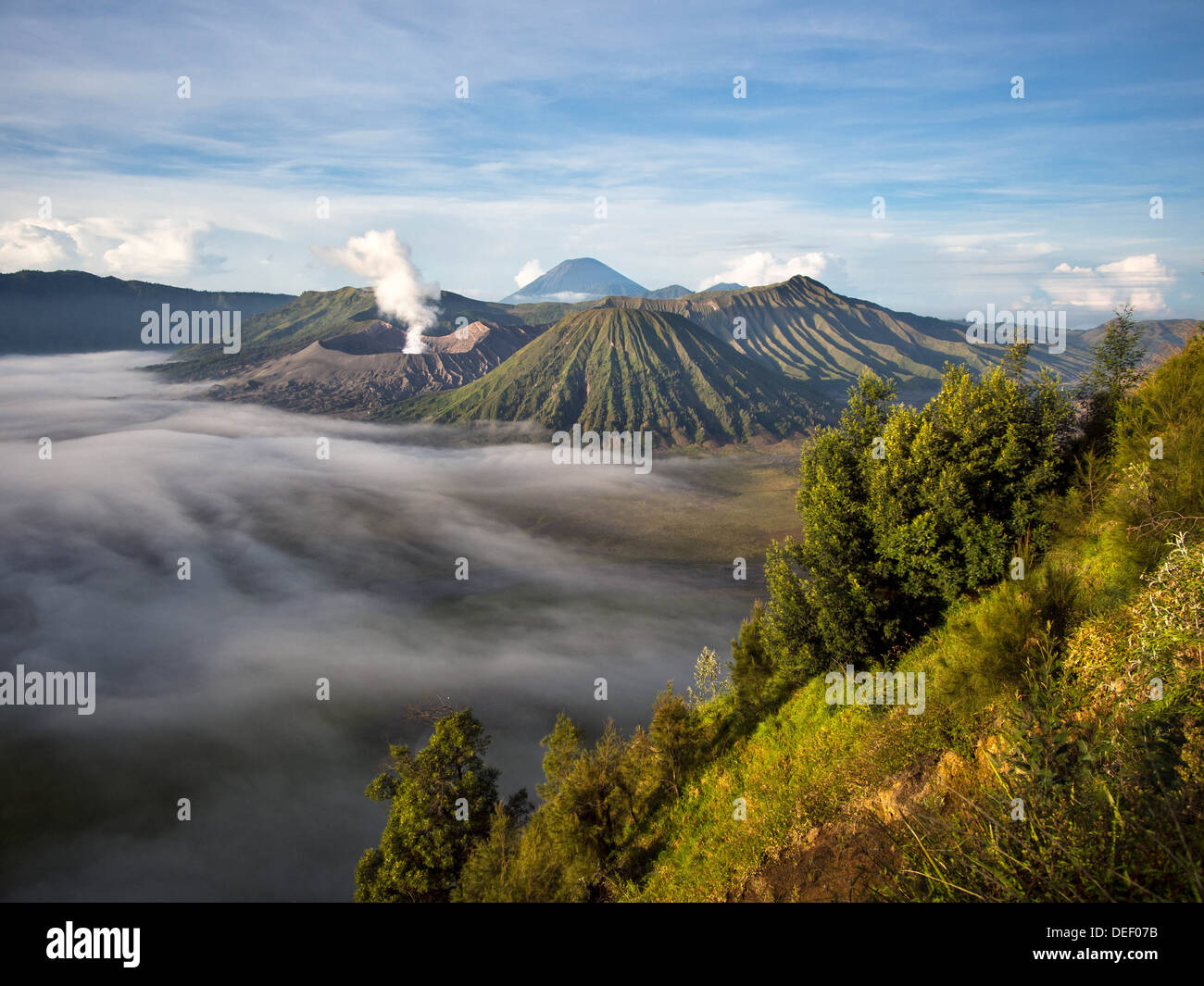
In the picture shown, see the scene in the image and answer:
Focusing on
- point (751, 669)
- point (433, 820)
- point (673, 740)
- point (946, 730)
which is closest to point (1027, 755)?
point (946, 730)

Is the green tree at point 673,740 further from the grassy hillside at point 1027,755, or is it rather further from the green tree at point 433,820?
the green tree at point 433,820

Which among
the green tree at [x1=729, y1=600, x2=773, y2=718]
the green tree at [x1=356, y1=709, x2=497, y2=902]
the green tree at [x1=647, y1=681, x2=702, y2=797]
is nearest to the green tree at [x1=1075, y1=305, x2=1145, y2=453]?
the green tree at [x1=729, y1=600, x2=773, y2=718]

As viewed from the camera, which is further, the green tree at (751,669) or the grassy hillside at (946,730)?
the green tree at (751,669)

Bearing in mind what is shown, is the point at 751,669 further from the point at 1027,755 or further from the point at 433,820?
the point at 1027,755

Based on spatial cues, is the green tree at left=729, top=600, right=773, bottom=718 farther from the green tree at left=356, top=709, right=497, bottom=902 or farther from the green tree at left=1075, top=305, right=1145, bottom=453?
the green tree at left=1075, top=305, right=1145, bottom=453

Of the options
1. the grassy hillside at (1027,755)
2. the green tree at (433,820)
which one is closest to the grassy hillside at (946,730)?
the grassy hillside at (1027,755)
